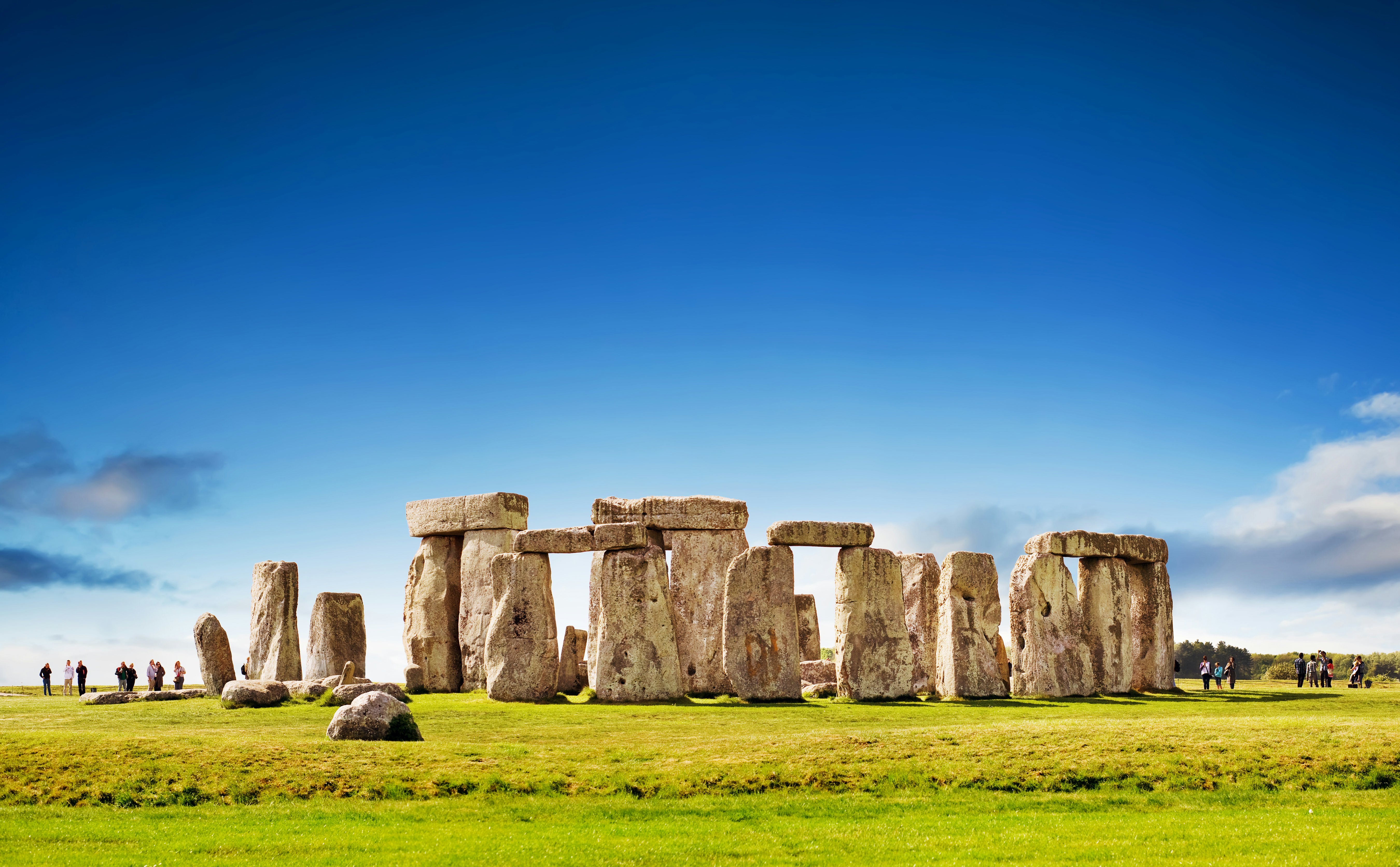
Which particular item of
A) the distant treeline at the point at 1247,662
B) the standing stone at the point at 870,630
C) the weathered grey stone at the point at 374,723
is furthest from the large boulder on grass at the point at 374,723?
the distant treeline at the point at 1247,662

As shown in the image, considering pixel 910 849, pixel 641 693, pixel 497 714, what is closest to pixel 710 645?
pixel 641 693

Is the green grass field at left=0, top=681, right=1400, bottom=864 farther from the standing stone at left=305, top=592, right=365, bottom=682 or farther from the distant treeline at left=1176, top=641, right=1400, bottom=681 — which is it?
the distant treeline at left=1176, top=641, right=1400, bottom=681

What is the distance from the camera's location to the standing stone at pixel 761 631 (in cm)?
2311

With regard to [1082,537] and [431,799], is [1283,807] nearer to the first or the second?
[431,799]

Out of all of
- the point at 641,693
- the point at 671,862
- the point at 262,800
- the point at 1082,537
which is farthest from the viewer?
the point at 1082,537

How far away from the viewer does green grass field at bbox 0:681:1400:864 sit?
37.7ft

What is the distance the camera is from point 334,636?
91.9 feet

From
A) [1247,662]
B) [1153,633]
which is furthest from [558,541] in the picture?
[1247,662]

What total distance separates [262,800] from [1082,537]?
63.1ft

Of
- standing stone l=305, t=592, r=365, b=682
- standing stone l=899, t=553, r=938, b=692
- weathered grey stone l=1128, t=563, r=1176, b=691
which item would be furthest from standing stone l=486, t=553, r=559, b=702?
weathered grey stone l=1128, t=563, r=1176, b=691

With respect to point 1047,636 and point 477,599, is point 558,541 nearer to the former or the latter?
point 477,599

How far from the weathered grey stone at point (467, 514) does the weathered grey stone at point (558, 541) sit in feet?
13.6

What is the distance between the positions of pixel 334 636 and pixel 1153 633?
1935 cm

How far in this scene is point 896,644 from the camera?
23578 millimetres
